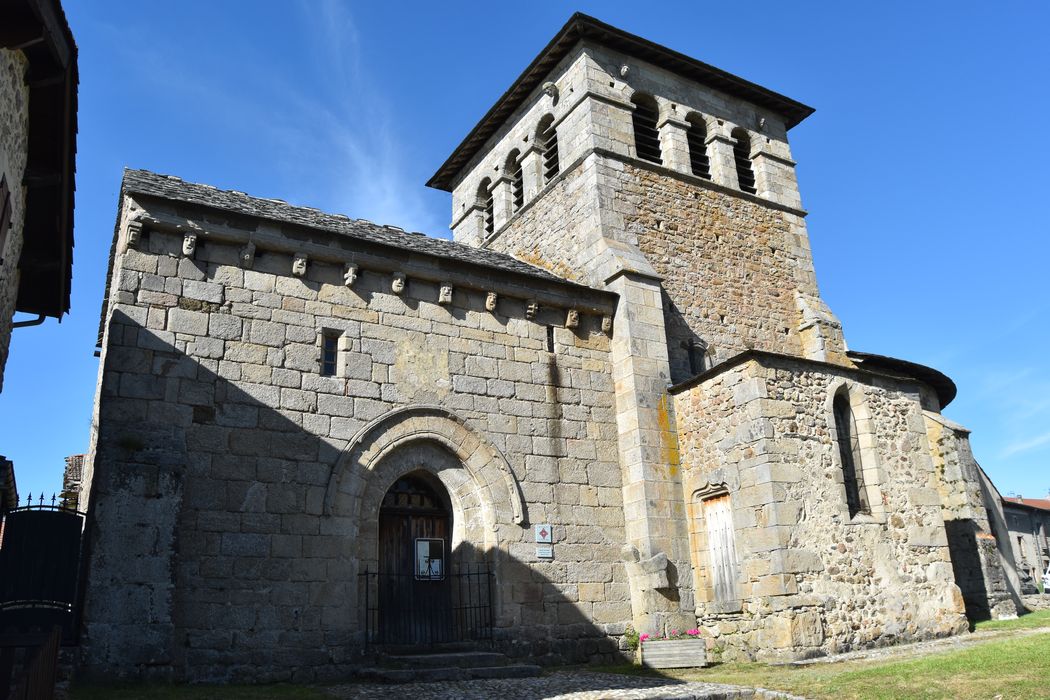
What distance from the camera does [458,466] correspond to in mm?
10984

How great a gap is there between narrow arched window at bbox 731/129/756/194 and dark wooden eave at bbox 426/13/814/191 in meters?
1.01

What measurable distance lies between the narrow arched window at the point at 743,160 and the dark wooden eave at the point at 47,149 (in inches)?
511

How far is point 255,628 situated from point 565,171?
10095 millimetres

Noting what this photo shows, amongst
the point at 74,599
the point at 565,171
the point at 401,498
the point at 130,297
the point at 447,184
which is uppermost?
the point at 447,184

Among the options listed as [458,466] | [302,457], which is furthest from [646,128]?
[302,457]

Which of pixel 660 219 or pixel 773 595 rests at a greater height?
pixel 660 219

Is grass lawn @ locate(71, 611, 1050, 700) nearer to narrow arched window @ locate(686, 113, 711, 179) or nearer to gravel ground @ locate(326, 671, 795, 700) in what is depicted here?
gravel ground @ locate(326, 671, 795, 700)

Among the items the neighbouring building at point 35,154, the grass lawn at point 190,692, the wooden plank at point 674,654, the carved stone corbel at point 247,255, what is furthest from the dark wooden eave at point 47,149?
the wooden plank at point 674,654

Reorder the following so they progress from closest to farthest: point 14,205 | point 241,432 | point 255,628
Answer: point 14,205 < point 255,628 < point 241,432

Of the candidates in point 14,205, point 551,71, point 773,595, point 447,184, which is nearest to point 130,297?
point 14,205

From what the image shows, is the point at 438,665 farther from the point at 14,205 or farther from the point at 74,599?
the point at 14,205

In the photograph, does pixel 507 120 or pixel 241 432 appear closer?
pixel 241 432

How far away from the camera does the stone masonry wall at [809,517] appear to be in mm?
10312

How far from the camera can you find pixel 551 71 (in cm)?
1714
